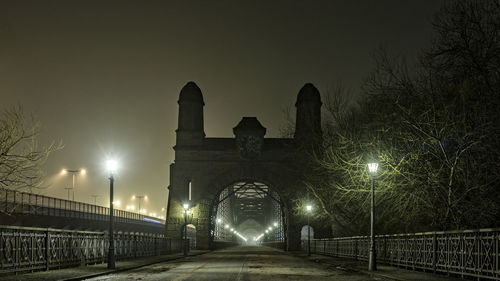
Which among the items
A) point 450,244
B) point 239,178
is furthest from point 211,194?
point 450,244

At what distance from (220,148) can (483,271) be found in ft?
176

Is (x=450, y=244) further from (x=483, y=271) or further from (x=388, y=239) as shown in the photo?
(x=388, y=239)

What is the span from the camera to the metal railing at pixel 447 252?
50.9 feet

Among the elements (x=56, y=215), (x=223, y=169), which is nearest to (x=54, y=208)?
(x=56, y=215)

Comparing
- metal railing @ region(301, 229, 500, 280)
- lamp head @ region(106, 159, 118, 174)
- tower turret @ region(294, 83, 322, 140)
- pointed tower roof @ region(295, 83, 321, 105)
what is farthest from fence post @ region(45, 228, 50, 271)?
pointed tower roof @ region(295, 83, 321, 105)

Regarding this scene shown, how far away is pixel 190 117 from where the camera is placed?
69.5 metres

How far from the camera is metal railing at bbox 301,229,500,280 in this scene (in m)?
15.5

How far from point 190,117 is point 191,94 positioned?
3085mm

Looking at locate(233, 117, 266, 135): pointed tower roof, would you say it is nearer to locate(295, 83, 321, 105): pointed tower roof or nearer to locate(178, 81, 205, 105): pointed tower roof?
locate(178, 81, 205, 105): pointed tower roof

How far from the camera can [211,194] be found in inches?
2670

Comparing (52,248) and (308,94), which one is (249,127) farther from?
(52,248)

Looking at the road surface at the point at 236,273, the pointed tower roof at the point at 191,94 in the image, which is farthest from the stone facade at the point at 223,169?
the road surface at the point at 236,273

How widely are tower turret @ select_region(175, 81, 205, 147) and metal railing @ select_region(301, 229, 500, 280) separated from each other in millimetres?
41710

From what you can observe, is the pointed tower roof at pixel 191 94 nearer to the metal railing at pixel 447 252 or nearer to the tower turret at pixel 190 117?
the tower turret at pixel 190 117
